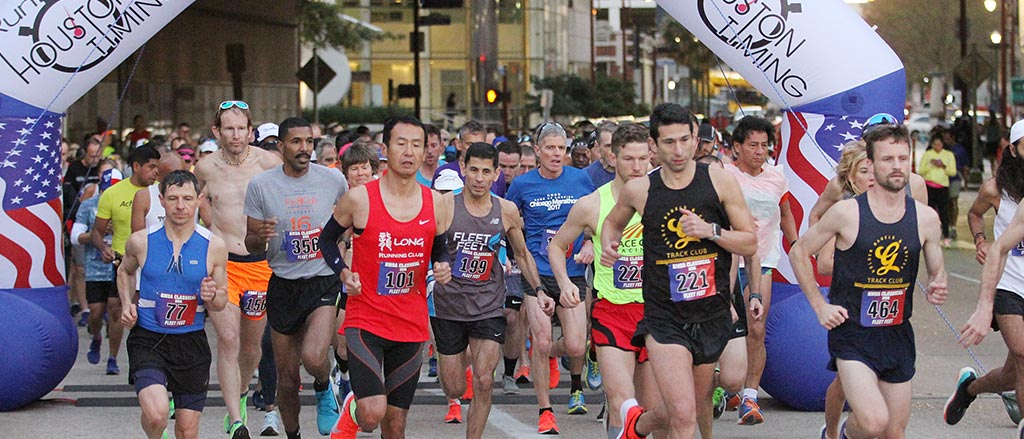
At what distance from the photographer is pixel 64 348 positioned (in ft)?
35.9

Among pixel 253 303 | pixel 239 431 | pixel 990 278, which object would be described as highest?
pixel 990 278

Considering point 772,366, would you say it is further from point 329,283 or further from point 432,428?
point 329,283

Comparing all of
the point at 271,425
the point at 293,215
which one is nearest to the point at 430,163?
the point at 271,425

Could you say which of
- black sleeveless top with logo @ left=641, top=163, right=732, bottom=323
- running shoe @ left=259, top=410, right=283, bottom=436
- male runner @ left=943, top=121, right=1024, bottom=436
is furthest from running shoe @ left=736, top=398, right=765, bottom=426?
running shoe @ left=259, top=410, right=283, bottom=436

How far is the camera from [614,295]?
8.31 meters

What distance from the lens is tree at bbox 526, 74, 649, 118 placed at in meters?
57.8

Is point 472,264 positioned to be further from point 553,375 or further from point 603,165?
point 553,375

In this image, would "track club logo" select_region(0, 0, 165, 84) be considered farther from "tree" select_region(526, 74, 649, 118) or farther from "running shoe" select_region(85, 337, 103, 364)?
"tree" select_region(526, 74, 649, 118)

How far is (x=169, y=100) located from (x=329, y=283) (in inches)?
1022

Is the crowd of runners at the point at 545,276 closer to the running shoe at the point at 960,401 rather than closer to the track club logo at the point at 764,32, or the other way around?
the running shoe at the point at 960,401

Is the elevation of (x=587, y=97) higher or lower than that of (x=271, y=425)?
higher

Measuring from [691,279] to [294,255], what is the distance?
2.82 metres

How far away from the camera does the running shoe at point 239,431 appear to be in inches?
355

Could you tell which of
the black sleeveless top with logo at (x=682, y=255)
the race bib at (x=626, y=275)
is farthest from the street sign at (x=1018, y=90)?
the black sleeveless top with logo at (x=682, y=255)
